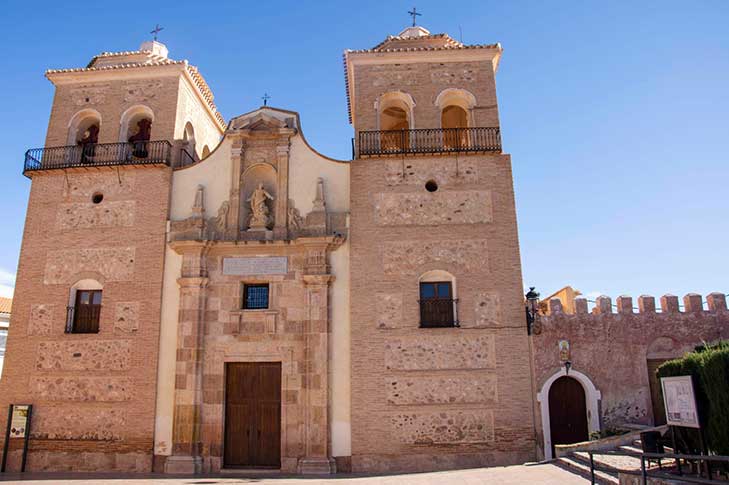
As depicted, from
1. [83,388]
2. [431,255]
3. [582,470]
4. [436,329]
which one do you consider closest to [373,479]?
[436,329]

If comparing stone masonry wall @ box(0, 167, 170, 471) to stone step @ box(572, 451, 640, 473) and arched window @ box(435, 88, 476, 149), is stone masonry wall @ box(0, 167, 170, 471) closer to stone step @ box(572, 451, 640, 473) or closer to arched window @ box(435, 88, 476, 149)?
arched window @ box(435, 88, 476, 149)

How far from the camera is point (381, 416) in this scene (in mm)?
13797

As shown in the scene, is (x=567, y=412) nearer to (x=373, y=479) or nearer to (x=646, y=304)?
(x=646, y=304)

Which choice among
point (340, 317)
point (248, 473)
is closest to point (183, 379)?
point (248, 473)

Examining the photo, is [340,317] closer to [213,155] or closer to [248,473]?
[248,473]

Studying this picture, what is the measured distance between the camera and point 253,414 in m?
14.2

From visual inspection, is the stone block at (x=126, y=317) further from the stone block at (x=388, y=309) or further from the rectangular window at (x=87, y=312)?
the stone block at (x=388, y=309)

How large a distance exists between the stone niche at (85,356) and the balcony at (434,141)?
768 centimetres

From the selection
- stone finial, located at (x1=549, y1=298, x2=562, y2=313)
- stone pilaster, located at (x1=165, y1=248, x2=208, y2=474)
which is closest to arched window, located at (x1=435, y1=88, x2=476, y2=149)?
stone finial, located at (x1=549, y1=298, x2=562, y2=313)

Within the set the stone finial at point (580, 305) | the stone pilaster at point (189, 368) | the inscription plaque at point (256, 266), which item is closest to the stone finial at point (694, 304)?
the stone finial at point (580, 305)

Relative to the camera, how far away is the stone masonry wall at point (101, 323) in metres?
14.2

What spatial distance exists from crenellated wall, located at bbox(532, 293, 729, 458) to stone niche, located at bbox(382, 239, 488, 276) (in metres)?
2.10

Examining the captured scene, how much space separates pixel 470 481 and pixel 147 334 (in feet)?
27.4

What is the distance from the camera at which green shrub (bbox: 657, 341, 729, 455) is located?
8164 mm
